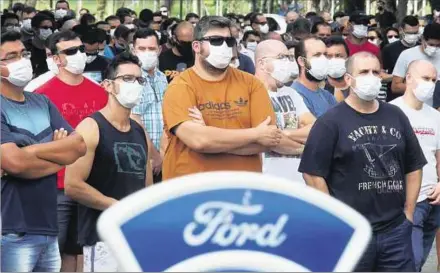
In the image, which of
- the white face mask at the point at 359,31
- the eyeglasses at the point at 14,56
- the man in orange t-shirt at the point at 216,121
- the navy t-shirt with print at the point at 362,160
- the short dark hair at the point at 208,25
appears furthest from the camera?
the white face mask at the point at 359,31

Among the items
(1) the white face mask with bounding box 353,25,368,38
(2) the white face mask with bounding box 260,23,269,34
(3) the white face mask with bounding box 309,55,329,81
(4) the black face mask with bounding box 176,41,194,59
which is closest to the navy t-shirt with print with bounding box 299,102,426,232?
(3) the white face mask with bounding box 309,55,329,81

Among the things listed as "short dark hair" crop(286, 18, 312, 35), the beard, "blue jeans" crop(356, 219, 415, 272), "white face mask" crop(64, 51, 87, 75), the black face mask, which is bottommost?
"short dark hair" crop(286, 18, 312, 35)

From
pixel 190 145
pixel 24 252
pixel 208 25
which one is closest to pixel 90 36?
pixel 208 25

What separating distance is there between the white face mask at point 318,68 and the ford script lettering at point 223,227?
6.83m

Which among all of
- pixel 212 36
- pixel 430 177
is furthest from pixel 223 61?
pixel 430 177

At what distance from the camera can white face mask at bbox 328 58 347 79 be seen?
1038cm

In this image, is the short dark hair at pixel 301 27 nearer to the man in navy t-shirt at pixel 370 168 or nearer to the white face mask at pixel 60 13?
the man in navy t-shirt at pixel 370 168

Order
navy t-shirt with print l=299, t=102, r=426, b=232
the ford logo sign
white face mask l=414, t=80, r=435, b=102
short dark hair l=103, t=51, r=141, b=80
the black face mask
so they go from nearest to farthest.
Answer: the ford logo sign
navy t-shirt with print l=299, t=102, r=426, b=232
short dark hair l=103, t=51, r=141, b=80
white face mask l=414, t=80, r=435, b=102
the black face mask

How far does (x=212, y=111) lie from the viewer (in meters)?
6.80

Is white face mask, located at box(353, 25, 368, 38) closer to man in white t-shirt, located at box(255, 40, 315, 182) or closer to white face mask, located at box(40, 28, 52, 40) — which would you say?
white face mask, located at box(40, 28, 52, 40)

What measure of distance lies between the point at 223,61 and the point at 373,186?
Answer: 3.61ft

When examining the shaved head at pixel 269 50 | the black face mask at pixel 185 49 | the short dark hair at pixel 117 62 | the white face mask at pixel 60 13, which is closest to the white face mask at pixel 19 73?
the short dark hair at pixel 117 62

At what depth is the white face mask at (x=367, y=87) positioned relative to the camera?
7.05 metres

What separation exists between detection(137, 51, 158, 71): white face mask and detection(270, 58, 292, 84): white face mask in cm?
158
